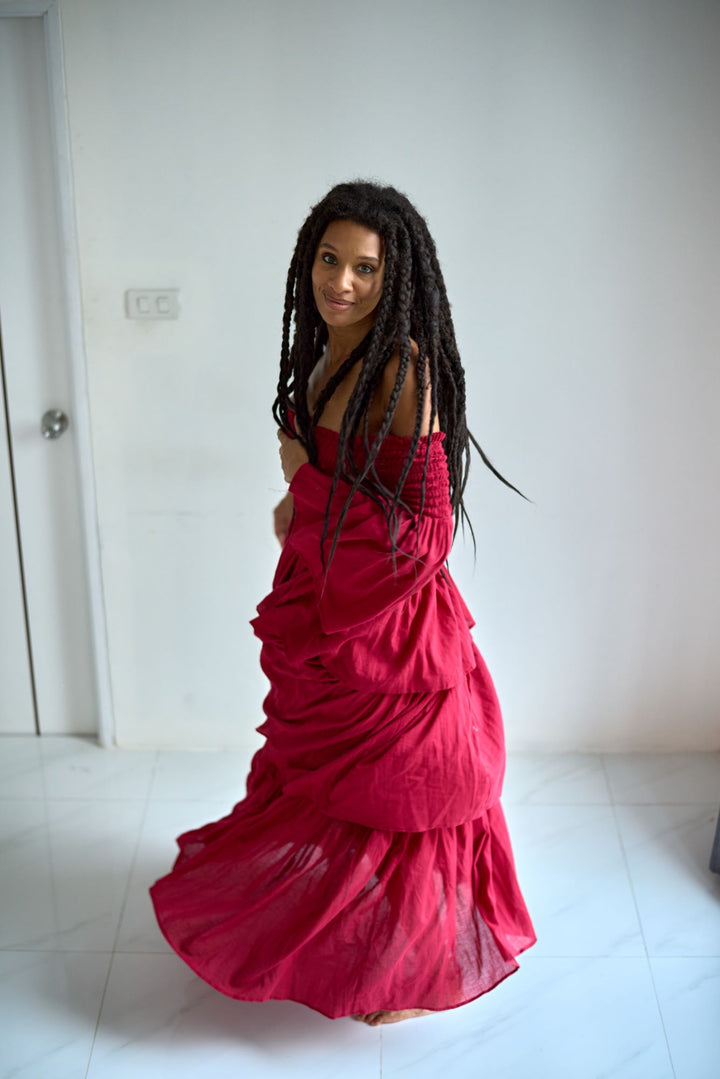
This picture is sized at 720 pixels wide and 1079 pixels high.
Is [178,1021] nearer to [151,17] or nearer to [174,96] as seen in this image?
[174,96]

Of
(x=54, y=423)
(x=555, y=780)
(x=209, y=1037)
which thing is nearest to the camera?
(x=209, y=1037)

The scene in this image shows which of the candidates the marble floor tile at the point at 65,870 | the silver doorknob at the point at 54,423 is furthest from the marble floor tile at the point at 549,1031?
the silver doorknob at the point at 54,423

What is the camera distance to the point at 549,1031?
196cm

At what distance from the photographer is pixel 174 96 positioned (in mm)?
2223

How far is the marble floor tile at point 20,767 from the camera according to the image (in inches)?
103

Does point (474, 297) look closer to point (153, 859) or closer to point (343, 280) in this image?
point (343, 280)

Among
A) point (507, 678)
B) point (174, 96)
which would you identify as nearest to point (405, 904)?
point (507, 678)

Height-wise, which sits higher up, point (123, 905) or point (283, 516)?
point (283, 516)

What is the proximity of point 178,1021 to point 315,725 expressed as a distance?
0.62 m

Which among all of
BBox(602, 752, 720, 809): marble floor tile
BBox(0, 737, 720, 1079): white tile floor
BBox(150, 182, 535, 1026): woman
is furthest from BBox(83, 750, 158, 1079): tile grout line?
BBox(602, 752, 720, 809): marble floor tile

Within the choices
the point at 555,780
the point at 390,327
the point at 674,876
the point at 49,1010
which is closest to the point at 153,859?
the point at 49,1010

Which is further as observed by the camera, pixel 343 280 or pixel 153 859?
pixel 153 859

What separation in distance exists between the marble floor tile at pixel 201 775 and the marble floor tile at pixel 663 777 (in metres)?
0.92

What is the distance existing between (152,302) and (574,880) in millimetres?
1549
